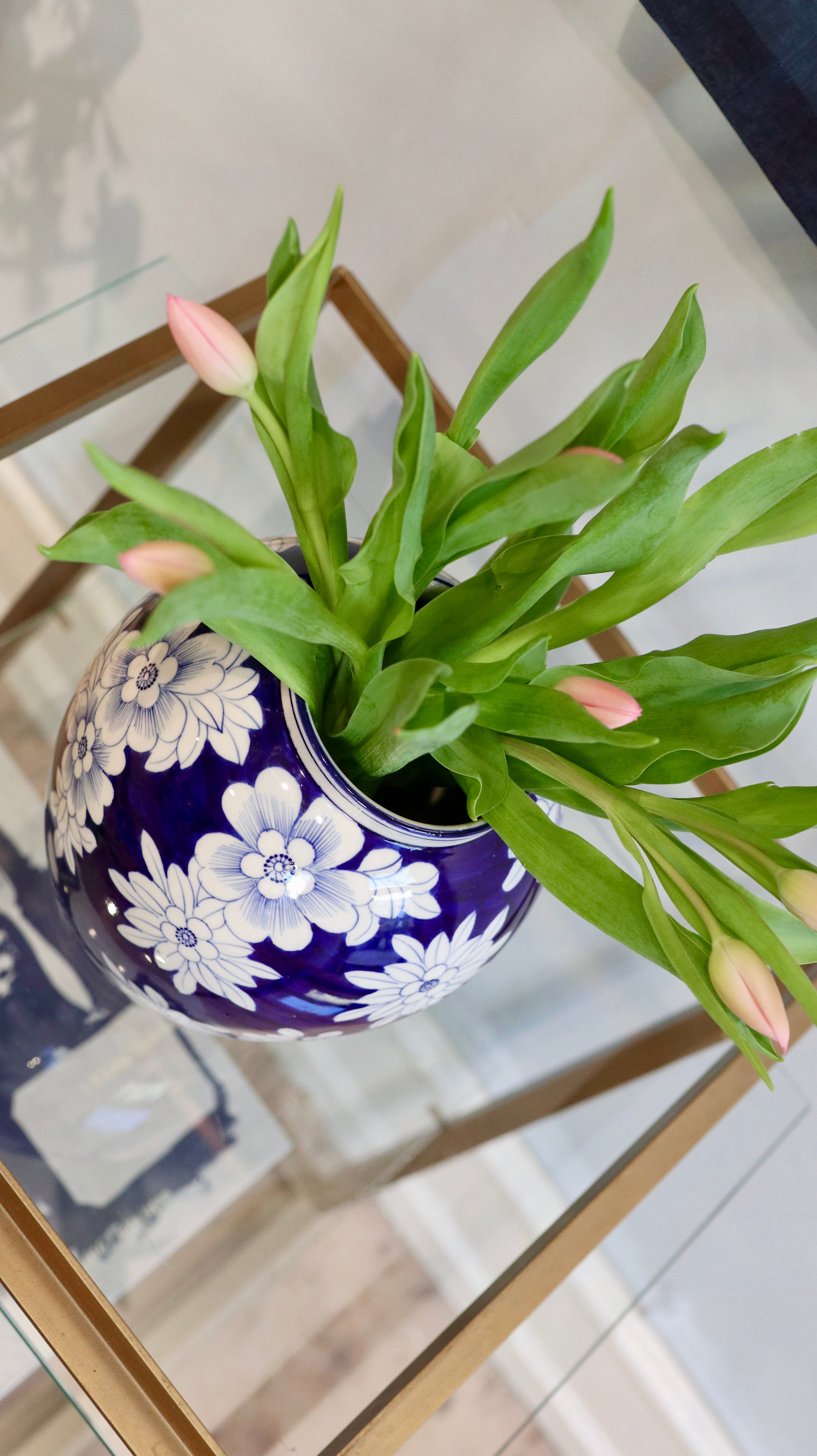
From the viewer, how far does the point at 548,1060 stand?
649 millimetres

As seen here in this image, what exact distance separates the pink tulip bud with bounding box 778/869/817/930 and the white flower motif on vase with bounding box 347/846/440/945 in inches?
4.7

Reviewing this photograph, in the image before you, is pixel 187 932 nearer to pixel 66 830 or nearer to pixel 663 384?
pixel 66 830

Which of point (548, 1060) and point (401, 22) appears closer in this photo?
point (548, 1060)

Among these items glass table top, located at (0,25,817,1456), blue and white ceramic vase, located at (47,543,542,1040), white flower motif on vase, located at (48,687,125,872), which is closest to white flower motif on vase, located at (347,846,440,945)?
blue and white ceramic vase, located at (47,543,542,1040)

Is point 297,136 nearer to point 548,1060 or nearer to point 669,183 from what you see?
point 669,183

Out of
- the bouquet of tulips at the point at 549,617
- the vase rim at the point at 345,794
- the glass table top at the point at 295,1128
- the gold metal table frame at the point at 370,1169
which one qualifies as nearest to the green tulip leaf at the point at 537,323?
the bouquet of tulips at the point at 549,617

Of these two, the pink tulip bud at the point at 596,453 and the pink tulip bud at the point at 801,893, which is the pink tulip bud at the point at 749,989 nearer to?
the pink tulip bud at the point at 801,893

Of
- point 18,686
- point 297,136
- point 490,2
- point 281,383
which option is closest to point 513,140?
point 490,2

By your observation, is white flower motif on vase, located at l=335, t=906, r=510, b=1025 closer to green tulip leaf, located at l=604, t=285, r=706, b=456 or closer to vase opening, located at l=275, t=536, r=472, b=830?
vase opening, located at l=275, t=536, r=472, b=830

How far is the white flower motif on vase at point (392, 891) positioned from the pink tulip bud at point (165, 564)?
13 cm

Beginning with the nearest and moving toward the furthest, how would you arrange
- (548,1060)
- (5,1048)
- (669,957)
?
1. (669,957)
2. (5,1048)
3. (548,1060)

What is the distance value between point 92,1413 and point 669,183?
964 millimetres

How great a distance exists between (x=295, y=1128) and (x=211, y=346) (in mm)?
451

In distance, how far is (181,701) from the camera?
0.36 m
